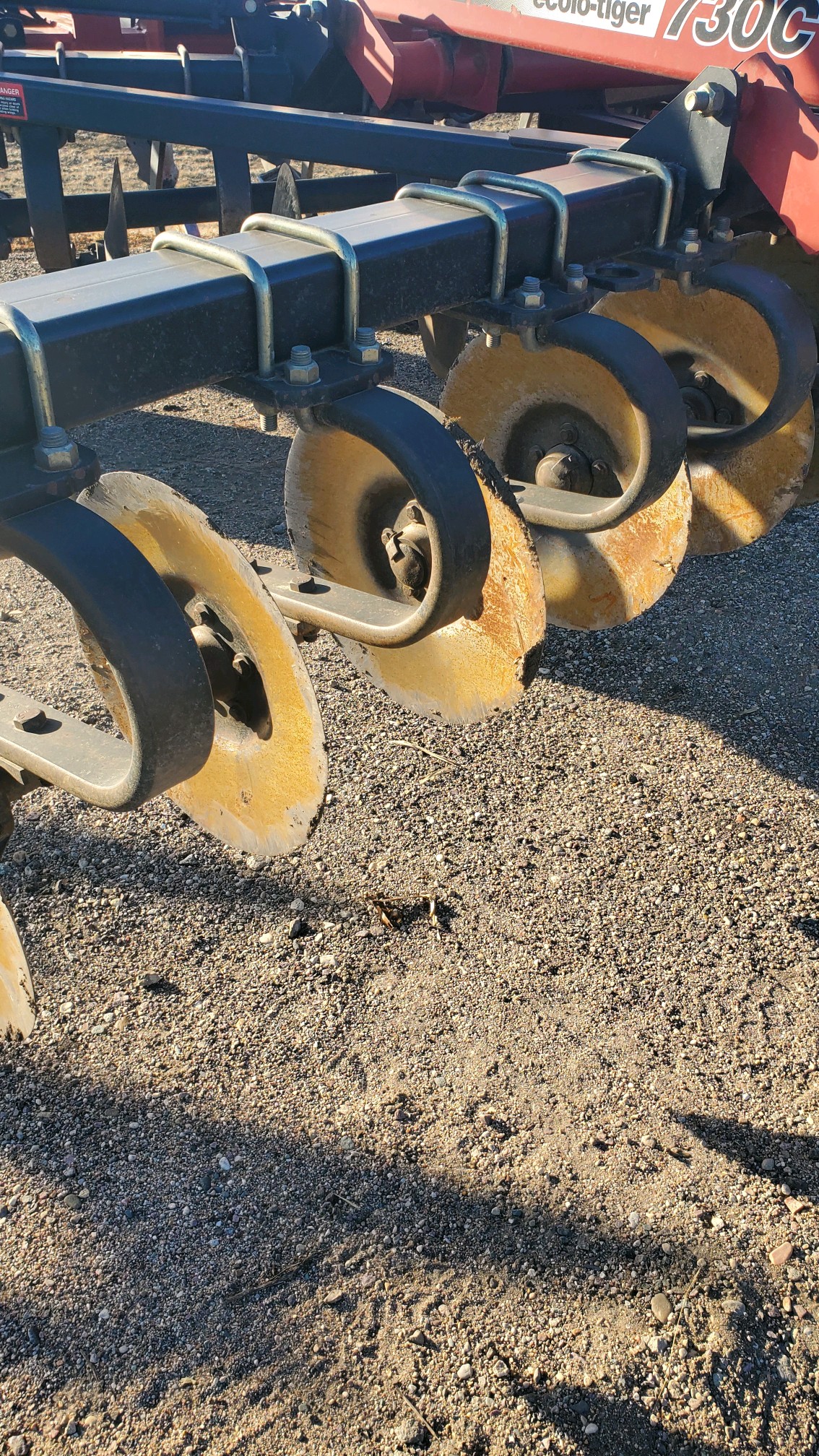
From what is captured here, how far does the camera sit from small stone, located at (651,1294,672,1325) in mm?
1659

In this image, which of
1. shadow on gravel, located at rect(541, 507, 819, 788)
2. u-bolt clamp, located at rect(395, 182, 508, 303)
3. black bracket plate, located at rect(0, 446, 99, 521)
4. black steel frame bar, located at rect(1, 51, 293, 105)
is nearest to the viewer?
black bracket plate, located at rect(0, 446, 99, 521)

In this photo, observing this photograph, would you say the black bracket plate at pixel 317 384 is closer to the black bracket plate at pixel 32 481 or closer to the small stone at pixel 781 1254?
the black bracket plate at pixel 32 481

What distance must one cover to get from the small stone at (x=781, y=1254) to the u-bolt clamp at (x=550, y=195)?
5.41ft

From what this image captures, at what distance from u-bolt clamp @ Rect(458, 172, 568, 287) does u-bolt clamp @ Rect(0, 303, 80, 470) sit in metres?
1.03

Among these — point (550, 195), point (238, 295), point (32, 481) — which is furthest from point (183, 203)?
point (32, 481)

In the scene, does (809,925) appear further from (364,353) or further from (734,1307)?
(364,353)

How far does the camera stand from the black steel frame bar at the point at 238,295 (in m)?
1.50

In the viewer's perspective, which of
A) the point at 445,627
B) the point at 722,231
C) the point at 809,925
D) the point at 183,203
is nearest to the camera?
the point at 445,627

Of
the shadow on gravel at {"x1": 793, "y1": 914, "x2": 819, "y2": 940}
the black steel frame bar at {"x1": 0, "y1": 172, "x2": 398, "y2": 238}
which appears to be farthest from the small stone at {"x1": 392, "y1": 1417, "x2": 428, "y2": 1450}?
the black steel frame bar at {"x1": 0, "y1": 172, "x2": 398, "y2": 238}

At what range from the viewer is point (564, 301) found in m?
2.08

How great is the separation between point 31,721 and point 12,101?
6.77 ft

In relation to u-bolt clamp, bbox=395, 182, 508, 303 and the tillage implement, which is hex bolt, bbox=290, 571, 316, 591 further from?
u-bolt clamp, bbox=395, 182, 508, 303

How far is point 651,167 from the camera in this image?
2.33 metres

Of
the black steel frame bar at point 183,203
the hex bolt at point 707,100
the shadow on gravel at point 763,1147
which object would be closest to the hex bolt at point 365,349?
the hex bolt at point 707,100
